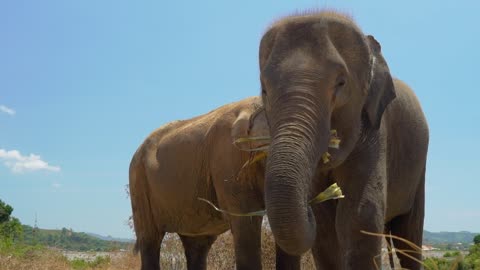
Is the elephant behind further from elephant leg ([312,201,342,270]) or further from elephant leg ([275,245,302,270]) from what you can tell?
elephant leg ([312,201,342,270])

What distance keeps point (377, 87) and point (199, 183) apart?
2.98m

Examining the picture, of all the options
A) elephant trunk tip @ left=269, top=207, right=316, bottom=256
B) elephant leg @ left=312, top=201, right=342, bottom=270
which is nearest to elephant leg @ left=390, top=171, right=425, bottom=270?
elephant leg @ left=312, top=201, right=342, bottom=270

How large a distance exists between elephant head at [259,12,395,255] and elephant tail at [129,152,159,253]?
430 centimetres

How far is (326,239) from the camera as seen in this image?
19.8 feet

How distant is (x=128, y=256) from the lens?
1563cm

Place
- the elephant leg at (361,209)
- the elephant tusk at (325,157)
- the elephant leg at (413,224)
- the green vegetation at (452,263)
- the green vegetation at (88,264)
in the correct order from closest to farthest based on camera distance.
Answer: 1. the green vegetation at (452,263)
2. the elephant tusk at (325,157)
3. the elephant leg at (361,209)
4. the elephant leg at (413,224)
5. the green vegetation at (88,264)

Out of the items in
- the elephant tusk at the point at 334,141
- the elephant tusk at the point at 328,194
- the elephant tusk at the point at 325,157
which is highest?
the elephant tusk at the point at 334,141

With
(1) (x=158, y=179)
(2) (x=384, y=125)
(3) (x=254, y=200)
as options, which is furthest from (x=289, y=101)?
(1) (x=158, y=179)

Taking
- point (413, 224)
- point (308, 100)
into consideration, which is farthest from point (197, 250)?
point (308, 100)

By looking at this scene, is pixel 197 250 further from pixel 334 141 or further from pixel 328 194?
pixel 328 194

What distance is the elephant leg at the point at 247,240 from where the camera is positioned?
6129mm

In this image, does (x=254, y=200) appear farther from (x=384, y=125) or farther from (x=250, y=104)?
(x=384, y=125)

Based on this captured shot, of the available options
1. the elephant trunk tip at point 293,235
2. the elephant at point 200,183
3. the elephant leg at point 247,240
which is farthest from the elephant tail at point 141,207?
the elephant trunk tip at point 293,235

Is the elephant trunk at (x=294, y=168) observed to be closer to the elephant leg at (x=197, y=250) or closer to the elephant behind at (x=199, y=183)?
the elephant behind at (x=199, y=183)
